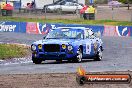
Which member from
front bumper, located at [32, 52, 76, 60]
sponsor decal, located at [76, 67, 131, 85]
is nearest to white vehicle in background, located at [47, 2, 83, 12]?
front bumper, located at [32, 52, 76, 60]

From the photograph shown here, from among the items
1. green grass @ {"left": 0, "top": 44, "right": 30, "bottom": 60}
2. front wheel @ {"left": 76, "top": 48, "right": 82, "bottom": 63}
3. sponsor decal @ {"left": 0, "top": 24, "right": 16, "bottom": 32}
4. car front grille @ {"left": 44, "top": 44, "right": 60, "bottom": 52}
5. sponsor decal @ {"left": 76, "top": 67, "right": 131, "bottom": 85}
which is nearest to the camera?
sponsor decal @ {"left": 76, "top": 67, "right": 131, "bottom": 85}

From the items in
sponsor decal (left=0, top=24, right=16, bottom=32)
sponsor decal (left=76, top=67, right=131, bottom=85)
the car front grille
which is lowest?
sponsor decal (left=0, top=24, right=16, bottom=32)

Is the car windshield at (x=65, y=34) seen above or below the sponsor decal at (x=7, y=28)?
above

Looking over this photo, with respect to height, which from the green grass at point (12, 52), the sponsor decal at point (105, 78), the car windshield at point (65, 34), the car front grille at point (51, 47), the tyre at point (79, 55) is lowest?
the green grass at point (12, 52)

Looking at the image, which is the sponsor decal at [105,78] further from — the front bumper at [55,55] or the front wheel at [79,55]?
the front wheel at [79,55]

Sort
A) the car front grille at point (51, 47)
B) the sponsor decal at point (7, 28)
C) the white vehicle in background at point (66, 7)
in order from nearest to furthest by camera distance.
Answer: the car front grille at point (51, 47) → the sponsor decal at point (7, 28) → the white vehicle in background at point (66, 7)

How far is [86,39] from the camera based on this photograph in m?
21.7

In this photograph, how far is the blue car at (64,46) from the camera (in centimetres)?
2025

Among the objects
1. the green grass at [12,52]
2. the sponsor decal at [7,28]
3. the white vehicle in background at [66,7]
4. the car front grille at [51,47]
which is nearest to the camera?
the car front grille at [51,47]

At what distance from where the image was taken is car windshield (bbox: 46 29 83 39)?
21.2 m

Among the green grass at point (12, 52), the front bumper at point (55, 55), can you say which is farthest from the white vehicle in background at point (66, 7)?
the front bumper at point (55, 55)

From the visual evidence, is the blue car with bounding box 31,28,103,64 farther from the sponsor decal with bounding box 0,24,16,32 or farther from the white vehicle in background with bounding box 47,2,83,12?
the white vehicle in background with bounding box 47,2,83,12

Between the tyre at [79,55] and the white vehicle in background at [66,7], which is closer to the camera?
the tyre at [79,55]

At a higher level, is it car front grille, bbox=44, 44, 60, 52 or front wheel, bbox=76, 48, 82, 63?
car front grille, bbox=44, 44, 60, 52
